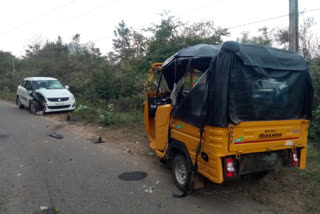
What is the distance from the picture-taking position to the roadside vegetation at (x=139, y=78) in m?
4.61

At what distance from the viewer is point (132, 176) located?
5289 mm

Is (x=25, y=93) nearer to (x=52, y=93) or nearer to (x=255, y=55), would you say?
(x=52, y=93)

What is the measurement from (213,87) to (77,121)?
866 cm

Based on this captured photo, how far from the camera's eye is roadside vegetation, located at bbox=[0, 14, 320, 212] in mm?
4613

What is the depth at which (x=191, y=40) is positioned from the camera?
1647 centimetres

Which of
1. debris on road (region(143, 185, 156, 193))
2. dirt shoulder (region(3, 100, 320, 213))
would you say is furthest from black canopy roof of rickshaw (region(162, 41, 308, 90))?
debris on road (region(143, 185, 156, 193))

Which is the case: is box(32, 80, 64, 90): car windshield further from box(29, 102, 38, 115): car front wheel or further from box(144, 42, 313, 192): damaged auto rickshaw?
box(144, 42, 313, 192): damaged auto rickshaw

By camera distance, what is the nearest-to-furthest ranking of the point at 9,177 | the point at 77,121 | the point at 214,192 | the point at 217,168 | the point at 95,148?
the point at 217,168 → the point at 214,192 → the point at 9,177 → the point at 95,148 → the point at 77,121

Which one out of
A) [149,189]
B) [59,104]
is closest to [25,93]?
[59,104]

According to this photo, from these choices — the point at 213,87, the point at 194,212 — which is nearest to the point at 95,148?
the point at 194,212

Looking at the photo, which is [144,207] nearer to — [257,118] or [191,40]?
[257,118]

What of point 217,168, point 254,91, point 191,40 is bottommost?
point 217,168

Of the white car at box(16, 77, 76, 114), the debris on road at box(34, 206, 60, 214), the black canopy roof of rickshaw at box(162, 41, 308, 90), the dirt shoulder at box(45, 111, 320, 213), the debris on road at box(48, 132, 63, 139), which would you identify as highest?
the black canopy roof of rickshaw at box(162, 41, 308, 90)

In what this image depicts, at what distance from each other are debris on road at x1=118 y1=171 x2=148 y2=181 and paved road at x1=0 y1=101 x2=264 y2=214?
0.41 ft
